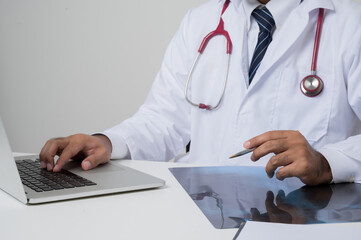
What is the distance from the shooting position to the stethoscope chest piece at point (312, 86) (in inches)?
43.1

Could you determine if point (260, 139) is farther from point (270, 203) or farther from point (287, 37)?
point (287, 37)

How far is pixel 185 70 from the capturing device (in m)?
1.34

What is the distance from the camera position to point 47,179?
0.78 m

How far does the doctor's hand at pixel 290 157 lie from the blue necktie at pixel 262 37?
39 centimetres

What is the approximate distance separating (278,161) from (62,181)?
37 centimetres

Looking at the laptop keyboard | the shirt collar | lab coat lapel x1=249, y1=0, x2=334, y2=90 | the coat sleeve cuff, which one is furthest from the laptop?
the shirt collar

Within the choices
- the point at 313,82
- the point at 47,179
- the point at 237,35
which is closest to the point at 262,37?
the point at 237,35

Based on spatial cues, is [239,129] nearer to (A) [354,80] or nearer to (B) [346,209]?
(A) [354,80]

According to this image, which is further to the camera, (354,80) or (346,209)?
(354,80)

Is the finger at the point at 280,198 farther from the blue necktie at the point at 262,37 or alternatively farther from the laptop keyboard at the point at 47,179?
the blue necktie at the point at 262,37

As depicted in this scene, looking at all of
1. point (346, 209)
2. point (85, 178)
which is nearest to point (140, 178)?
point (85, 178)

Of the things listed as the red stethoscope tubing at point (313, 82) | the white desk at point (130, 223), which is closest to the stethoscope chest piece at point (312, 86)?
the red stethoscope tubing at point (313, 82)

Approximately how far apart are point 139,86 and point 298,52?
127 cm

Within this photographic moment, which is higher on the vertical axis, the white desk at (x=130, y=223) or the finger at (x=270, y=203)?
the white desk at (x=130, y=223)
